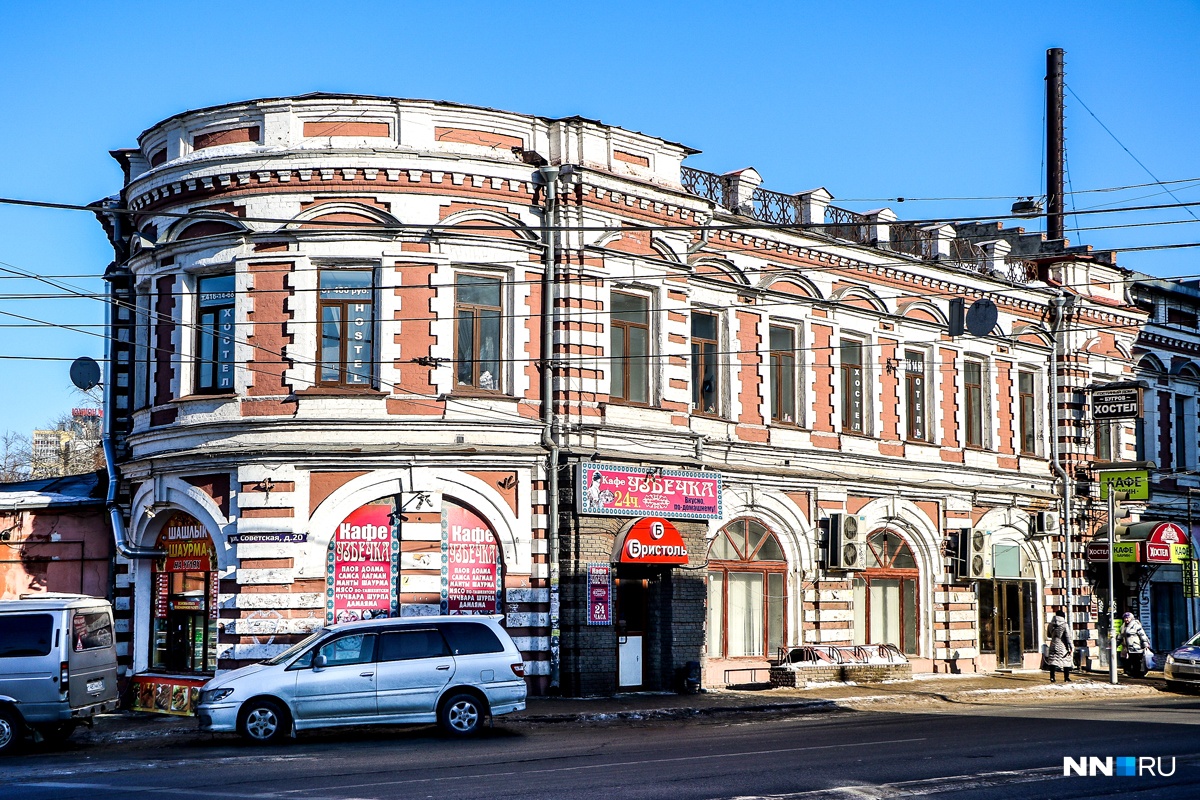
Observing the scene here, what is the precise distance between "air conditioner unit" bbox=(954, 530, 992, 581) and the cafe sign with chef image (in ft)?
29.5

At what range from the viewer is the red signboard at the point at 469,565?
25609mm

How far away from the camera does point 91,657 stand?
21.5 m

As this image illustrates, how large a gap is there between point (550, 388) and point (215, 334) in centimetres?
642

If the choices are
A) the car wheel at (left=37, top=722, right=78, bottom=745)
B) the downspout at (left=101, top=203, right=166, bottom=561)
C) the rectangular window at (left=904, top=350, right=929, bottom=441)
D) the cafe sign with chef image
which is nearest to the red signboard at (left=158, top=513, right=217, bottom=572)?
the downspout at (left=101, top=203, right=166, bottom=561)

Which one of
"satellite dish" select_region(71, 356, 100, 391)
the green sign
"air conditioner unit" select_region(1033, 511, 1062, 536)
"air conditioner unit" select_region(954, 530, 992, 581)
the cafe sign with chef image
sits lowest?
"air conditioner unit" select_region(954, 530, 992, 581)

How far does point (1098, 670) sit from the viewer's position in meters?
37.8

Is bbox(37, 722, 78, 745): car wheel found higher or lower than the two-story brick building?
lower

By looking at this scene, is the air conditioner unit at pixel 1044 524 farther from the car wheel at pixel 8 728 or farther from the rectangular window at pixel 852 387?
the car wheel at pixel 8 728

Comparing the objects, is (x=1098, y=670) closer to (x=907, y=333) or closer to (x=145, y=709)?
(x=907, y=333)

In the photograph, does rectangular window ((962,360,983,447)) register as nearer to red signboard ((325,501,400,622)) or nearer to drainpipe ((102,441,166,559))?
red signboard ((325,501,400,622))

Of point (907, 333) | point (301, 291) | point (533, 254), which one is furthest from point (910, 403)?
point (301, 291)

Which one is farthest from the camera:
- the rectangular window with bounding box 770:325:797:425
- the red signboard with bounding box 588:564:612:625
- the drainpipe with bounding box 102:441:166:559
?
the rectangular window with bounding box 770:325:797:425

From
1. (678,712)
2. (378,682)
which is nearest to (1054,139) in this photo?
(678,712)

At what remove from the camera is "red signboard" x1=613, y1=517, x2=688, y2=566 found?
2680 cm
